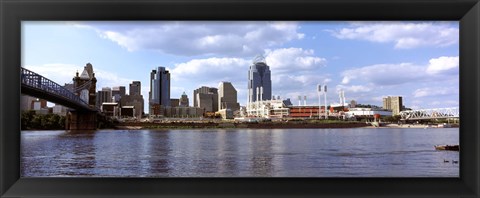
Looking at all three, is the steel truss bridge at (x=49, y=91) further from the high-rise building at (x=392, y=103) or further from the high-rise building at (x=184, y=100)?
the high-rise building at (x=392, y=103)

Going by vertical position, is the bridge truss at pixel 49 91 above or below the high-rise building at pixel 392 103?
above

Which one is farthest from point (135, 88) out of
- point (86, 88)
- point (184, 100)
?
point (86, 88)

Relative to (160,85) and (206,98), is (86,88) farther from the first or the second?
(160,85)

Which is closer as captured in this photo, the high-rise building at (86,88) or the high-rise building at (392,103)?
the high-rise building at (392,103)
